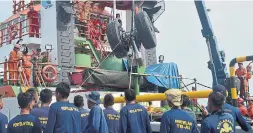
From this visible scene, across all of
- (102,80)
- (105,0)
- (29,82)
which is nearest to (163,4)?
(105,0)

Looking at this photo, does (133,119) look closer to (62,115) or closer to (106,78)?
(62,115)

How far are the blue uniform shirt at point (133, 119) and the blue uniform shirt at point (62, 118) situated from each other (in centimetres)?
70

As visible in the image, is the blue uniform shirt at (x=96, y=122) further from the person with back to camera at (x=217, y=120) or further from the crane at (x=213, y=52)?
the crane at (x=213, y=52)

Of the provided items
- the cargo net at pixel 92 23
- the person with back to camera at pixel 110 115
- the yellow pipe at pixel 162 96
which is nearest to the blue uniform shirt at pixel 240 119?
the person with back to camera at pixel 110 115

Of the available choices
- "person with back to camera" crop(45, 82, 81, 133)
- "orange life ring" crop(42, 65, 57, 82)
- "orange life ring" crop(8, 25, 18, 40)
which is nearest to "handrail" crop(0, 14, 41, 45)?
"orange life ring" crop(8, 25, 18, 40)

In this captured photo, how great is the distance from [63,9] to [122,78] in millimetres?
3510

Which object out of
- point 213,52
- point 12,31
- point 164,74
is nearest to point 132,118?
point 213,52

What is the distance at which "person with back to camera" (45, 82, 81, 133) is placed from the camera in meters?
4.51

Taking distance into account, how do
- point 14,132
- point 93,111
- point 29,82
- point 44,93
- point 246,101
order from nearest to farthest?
point 14,132, point 44,93, point 93,111, point 246,101, point 29,82

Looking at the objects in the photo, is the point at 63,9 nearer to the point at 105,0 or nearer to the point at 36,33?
the point at 36,33

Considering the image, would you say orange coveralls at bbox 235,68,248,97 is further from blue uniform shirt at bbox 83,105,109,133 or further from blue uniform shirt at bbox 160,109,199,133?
blue uniform shirt at bbox 160,109,199,133

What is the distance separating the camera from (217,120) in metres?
3.44

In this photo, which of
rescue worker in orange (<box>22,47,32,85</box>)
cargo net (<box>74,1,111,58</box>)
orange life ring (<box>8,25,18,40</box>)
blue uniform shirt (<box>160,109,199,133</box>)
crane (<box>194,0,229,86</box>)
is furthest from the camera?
cargo net (<box>74,1,111,58</box>)

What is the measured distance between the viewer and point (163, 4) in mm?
16453
